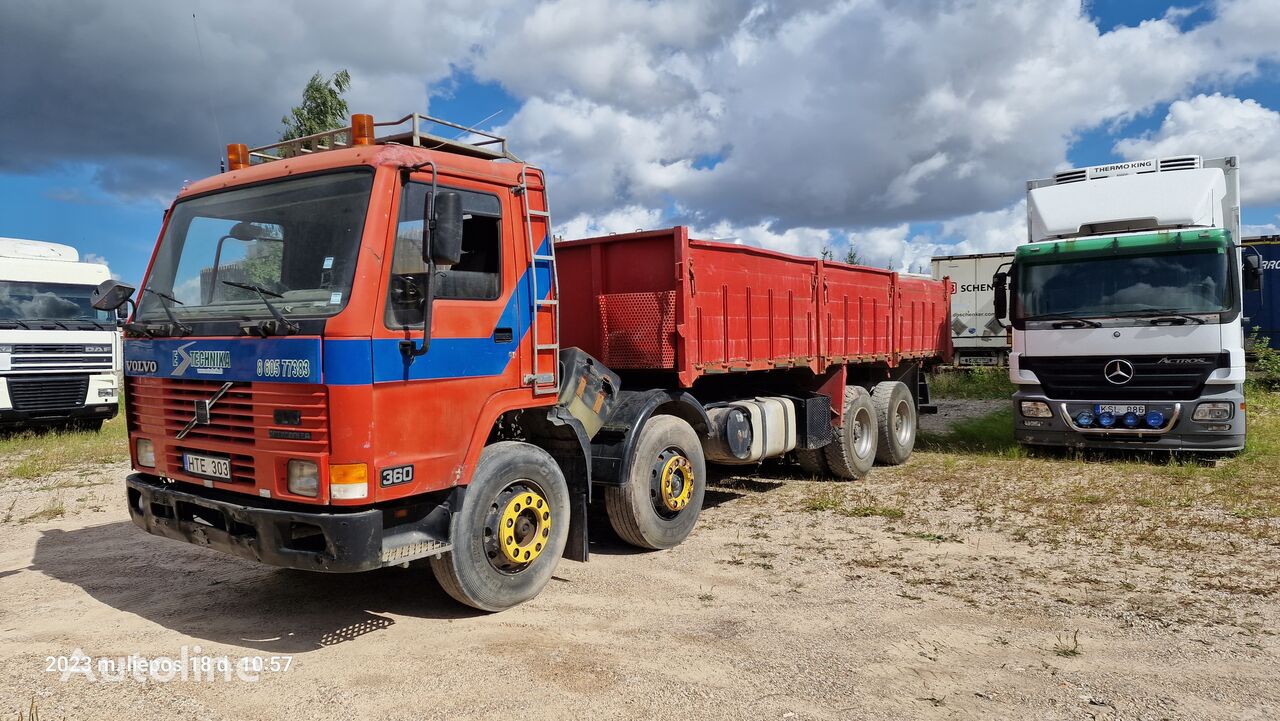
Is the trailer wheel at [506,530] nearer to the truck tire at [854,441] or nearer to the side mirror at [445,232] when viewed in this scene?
the side mirror at [445,232]

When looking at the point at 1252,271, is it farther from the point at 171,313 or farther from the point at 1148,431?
the point at 171,313

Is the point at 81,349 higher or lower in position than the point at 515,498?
higher

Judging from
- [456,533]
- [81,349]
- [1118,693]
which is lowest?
[1118,693]

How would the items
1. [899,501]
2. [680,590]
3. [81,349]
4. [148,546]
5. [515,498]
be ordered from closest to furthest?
[515,498] < [680,590] < [148,546] < [899,501] < [81,349]

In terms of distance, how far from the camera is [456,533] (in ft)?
15.6

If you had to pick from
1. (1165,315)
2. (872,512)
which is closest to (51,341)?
(872,512)

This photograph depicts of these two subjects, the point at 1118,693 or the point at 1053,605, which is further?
the point at 1053,605

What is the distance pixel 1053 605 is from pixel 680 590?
7.58ft

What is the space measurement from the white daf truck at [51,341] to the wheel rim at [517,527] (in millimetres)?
11118

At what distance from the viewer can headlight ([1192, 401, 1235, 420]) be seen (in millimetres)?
9359

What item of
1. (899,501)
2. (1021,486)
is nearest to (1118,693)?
(899,501)

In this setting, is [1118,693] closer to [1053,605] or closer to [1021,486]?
[1053,605]

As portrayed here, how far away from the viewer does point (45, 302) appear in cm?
1305

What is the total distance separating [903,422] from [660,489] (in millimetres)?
5699
